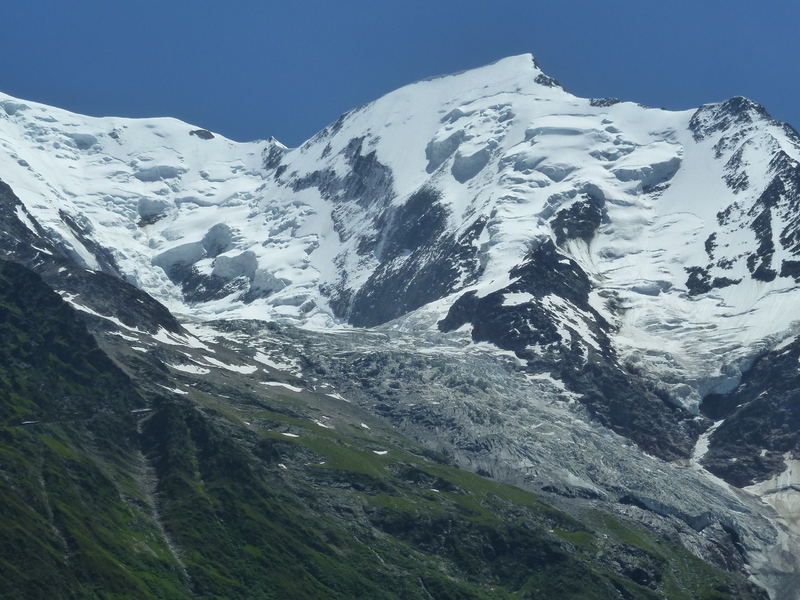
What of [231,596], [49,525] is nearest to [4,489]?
Answer: [49,525]

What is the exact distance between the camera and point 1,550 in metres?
176

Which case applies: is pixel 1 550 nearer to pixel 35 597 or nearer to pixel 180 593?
pixel 35 597

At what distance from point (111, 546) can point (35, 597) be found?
23.5m

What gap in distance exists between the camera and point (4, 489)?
19100 centimetres

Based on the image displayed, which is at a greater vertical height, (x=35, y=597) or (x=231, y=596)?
(x=231, y=596)

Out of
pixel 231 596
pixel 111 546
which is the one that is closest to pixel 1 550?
pixel 111 546

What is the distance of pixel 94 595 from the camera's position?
179250mm

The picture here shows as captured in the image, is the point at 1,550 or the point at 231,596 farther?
the point at 231,596

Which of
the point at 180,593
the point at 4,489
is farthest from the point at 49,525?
the point at 180,593

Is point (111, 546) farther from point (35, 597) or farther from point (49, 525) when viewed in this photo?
point (35, 597)

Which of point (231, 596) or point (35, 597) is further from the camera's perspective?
point (231, 596)

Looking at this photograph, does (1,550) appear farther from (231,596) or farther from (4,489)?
(231,596)

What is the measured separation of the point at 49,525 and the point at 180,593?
2003 cm

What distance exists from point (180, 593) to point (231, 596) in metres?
9.80
